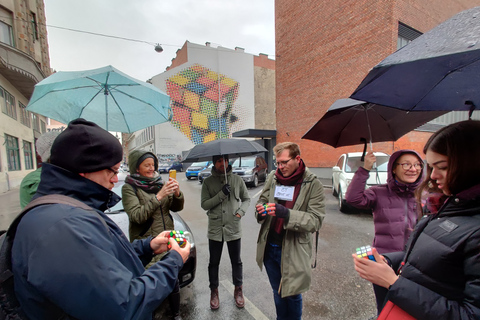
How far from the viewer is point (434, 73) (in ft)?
4.38

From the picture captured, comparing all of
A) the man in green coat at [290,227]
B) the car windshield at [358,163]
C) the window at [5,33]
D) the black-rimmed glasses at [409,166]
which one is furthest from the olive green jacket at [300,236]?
the window at [5,33]

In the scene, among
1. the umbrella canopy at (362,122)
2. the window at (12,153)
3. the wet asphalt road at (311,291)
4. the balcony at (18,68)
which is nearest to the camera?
the umbrella canopy at (362,122)

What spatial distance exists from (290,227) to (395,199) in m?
1.09

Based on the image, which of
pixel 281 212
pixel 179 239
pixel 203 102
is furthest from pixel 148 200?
pixel 203 102

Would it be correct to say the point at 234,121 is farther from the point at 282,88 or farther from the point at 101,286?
the point at 101,286

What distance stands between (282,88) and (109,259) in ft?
55.3

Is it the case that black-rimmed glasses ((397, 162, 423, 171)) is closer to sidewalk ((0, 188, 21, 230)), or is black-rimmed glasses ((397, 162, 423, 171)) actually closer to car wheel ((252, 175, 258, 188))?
sidewalk ((0, 188, 21, 230))

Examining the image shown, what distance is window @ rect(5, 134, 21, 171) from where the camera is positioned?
12734mm

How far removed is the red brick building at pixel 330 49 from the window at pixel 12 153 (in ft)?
57.1

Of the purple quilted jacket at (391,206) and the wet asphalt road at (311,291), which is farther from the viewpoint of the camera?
the wet asphalt road at (311,291)

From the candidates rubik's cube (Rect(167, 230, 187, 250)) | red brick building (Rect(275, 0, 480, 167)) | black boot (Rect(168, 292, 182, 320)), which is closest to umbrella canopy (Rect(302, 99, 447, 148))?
rubik's cube (Rect(167, 230, 187, 250))

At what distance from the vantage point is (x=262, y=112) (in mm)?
34344

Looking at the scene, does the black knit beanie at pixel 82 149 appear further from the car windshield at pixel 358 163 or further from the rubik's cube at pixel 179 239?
the car windshield at pixel 358 163

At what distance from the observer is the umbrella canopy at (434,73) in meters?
0.89
